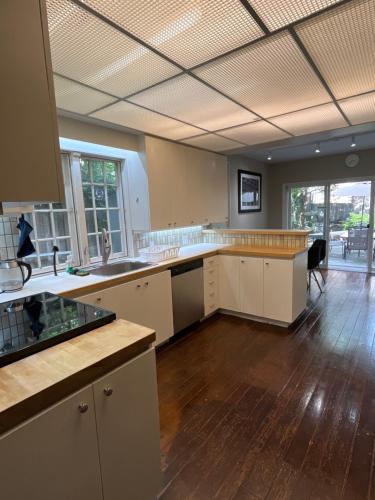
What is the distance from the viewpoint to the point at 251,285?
11.2ft

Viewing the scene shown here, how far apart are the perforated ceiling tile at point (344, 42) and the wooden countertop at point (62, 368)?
5.94ft

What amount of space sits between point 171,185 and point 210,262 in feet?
3.58

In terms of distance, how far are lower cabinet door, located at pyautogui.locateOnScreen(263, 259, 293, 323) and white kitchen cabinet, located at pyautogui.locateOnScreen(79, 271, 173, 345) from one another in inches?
47.4

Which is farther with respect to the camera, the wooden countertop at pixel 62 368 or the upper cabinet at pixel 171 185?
the upper cabinet at pixel 171 185

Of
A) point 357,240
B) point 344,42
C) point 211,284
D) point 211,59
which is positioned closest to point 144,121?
point 211,59

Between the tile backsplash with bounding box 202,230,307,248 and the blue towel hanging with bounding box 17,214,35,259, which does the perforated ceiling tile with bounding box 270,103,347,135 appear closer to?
the tile backsplash with bounding box 202,230,307,248

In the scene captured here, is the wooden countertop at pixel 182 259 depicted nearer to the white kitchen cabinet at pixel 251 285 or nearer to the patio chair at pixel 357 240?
the white kitchen cabinet at pixel 251 285

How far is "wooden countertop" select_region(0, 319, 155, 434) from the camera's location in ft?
2.65

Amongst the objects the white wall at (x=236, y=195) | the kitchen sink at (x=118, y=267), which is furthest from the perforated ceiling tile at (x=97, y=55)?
the white wall at (x=236, y=195)

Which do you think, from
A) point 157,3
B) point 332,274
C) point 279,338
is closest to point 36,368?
point 157,3

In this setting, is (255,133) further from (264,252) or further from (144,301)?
(144,301)

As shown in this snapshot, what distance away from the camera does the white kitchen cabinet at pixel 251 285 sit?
3.34 meters

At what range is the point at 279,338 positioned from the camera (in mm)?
3047

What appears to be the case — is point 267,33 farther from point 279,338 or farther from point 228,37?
point 279,338
